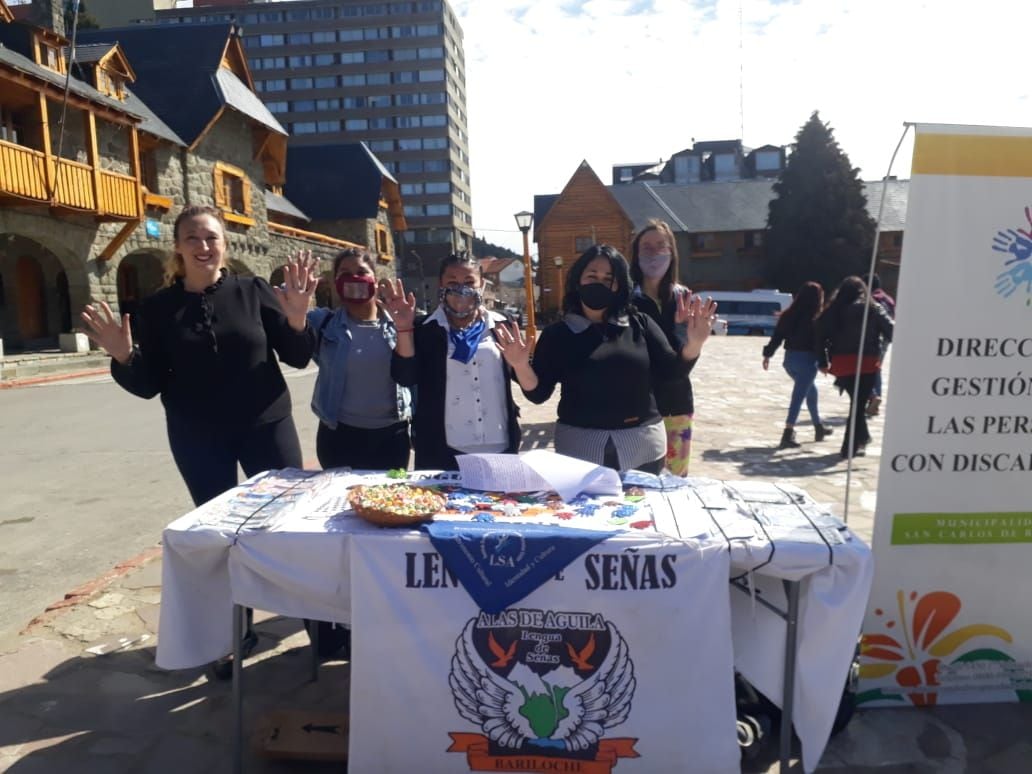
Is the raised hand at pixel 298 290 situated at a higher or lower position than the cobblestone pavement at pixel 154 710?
higher

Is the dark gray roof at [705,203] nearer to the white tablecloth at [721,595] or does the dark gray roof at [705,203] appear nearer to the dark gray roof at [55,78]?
the dark gray roof at [55,78]

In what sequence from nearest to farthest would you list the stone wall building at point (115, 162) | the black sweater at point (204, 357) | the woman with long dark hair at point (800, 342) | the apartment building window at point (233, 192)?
the black sweater at point (204, 357), the woman with long dark hair at point (800, 342), the stone wall building at point (115, 162), the apartment building window at point (233, 192)

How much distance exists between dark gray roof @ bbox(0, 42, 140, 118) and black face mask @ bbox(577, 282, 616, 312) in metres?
16.5

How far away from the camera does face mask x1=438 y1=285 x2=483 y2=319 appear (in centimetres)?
321

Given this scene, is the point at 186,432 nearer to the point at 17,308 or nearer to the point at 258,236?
the point at 17,308

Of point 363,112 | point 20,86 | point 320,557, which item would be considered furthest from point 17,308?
point 363,112

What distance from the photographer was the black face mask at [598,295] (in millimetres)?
3135

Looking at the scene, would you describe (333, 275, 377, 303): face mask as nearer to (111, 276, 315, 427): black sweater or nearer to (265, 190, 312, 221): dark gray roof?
(111, 276, 315, 427): black sweater

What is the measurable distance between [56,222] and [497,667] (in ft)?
61.5

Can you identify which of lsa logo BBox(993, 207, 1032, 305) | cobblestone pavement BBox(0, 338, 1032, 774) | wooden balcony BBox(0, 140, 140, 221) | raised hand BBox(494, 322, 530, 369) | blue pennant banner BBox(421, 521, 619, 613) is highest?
wooden balcony BBox(0, 140, 140, 221)

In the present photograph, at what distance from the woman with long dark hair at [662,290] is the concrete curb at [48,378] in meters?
14.4

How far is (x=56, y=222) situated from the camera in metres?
17.0

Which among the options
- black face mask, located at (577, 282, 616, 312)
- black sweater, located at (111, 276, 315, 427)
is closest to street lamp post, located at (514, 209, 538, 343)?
black face mask, located at (577, 282, 616, 312)

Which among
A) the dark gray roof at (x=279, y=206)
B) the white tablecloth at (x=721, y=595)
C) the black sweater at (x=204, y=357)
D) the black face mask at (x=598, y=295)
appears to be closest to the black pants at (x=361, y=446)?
the black sweater at (x=204, y=357)
